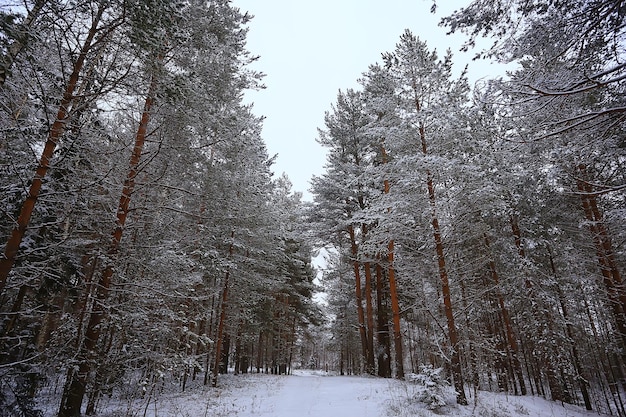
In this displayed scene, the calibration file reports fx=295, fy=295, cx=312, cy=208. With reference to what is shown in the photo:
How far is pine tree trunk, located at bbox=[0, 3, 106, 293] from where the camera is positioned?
4.09m

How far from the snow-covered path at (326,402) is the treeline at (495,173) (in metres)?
2.68

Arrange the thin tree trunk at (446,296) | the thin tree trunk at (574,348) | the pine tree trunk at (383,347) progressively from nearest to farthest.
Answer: the thin tree trunk at (446,296) → the thin tree trunk at (574,348) → the pine tree trunk at (383,347)

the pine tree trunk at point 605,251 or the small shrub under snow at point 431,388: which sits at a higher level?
the pine tree trunk at point 605,251

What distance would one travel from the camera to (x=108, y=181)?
5.31 metres

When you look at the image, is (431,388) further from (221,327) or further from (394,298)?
(221,327)

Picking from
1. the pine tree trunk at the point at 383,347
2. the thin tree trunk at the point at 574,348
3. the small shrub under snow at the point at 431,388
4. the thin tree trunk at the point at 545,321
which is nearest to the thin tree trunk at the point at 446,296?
the small shrub under snow at the point at 431,388

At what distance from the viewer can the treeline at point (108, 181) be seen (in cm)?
462

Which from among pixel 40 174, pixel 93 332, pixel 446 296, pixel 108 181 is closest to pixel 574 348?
pixel 446 296

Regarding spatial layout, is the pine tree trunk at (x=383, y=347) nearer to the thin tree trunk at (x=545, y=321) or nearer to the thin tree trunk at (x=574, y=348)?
the thin tree trunk at (x=545, y=321)

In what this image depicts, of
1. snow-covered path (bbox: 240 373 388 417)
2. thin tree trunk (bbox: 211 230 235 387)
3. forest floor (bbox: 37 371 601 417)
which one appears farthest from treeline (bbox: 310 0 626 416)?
thin tree trunk (bbox: 211 230 235 387)

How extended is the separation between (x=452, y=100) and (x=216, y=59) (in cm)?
773

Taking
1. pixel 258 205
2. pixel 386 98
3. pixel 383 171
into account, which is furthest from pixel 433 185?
pixel 258 205

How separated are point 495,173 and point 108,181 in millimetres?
12395

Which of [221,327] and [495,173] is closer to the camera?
[495,173]
